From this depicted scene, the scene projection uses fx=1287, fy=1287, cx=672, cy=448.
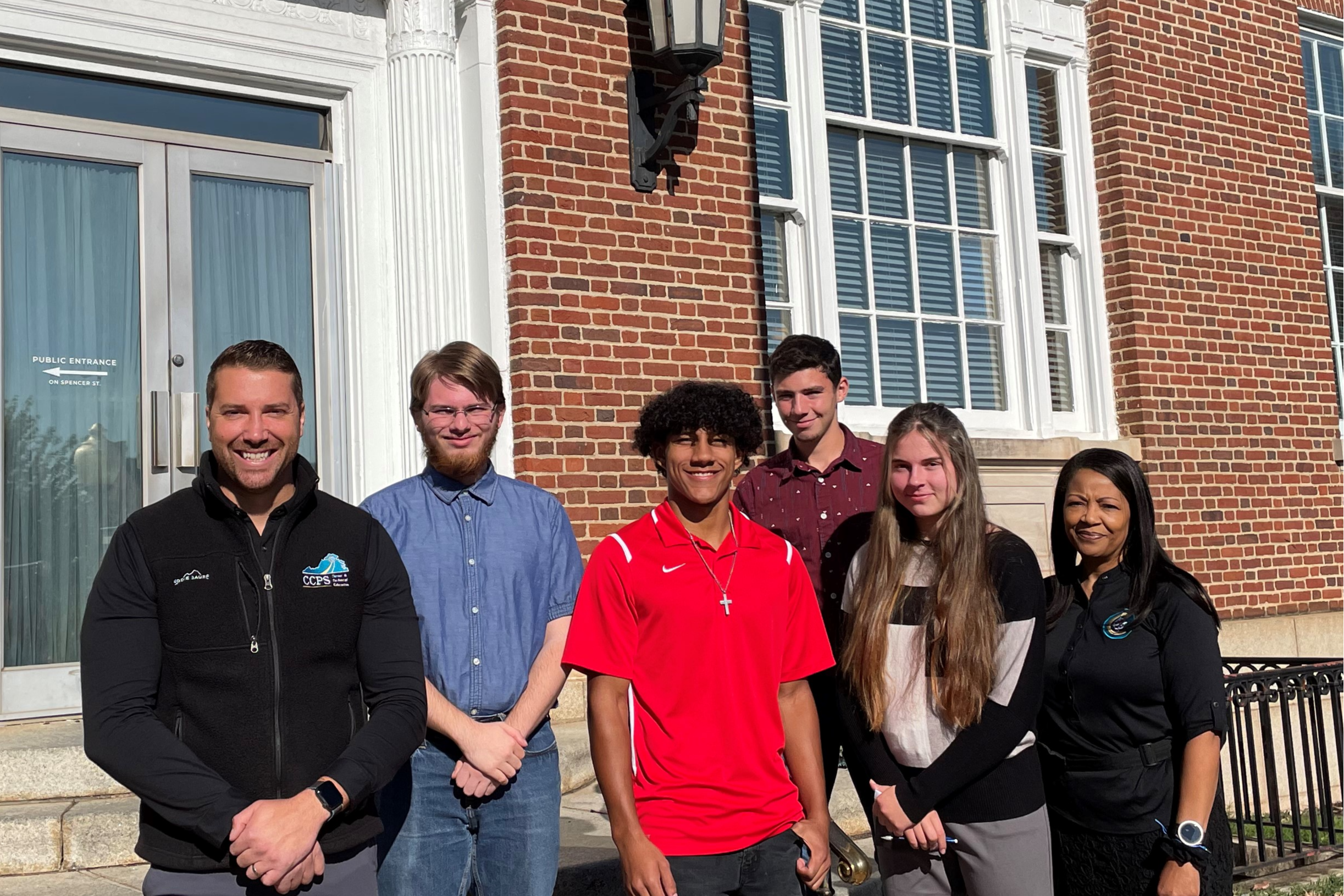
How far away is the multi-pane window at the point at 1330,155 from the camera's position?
996 centimetres

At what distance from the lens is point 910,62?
8086 millimetres

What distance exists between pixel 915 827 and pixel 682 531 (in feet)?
2.91

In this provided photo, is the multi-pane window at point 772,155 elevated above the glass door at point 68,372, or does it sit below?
above

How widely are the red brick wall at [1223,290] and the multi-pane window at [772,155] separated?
250cm

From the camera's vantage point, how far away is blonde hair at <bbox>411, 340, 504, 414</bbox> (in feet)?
10.3

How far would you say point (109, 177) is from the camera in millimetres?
5781

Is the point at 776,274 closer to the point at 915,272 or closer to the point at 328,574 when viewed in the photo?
the point at 915,272

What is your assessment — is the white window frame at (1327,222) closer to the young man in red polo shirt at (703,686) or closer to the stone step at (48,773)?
the young man in red polo shirt at (703,686)

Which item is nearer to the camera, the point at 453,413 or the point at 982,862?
the point at 982,862

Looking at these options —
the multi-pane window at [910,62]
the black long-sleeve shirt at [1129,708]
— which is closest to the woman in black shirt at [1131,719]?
the black long-sleeve shirt at [1129,708]

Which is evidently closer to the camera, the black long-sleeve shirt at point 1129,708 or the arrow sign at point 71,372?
the black long-sleeve shirt at point 1129,708

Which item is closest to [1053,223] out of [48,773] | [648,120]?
[648,120]

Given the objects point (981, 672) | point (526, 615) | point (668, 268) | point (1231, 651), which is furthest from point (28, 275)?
point (1231, 651)

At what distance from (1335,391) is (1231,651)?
7.96 ft
